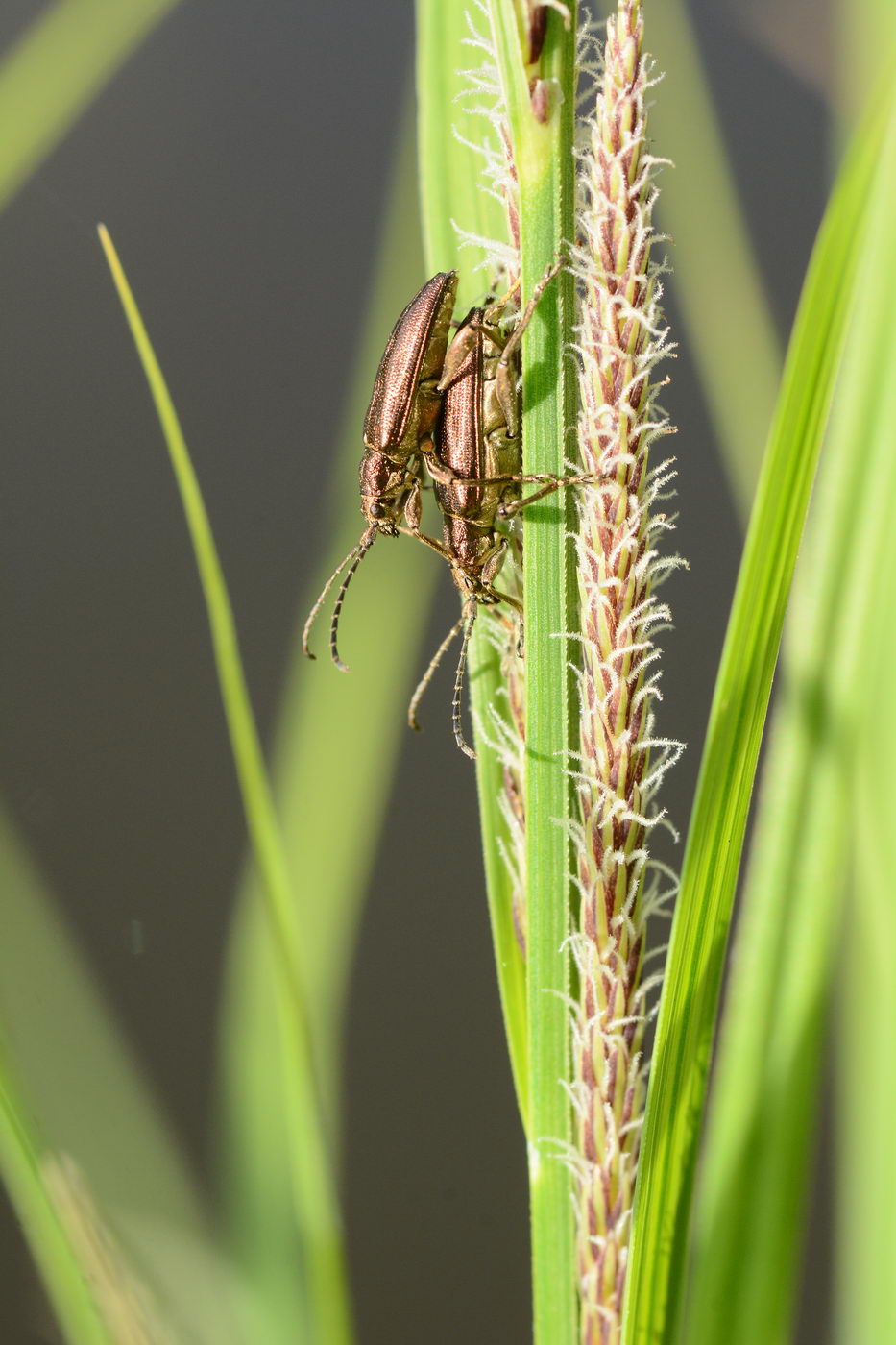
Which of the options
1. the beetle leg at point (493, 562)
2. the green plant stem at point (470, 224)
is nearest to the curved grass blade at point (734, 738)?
the green plant stem at point (470, 224)

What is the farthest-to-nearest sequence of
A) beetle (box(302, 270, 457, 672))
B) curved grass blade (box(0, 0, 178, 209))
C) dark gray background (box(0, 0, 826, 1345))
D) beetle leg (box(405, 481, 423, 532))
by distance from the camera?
dark gray background (box(0, 0, 826, 1345)) → curved grass blade (box(0, 0, 178, 209)) → beetle leg (box(405, 481, 423, 532)) → beetle (box(302, 270, 457, 672))

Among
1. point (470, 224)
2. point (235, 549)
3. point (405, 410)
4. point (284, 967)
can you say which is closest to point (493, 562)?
point (405, 410)

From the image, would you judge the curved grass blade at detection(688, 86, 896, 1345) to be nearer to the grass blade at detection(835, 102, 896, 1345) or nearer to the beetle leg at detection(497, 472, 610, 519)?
the grass blade at detection(835, 102, 896, 1345)

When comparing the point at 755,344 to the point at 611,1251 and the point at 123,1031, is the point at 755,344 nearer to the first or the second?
the point at 611,1251

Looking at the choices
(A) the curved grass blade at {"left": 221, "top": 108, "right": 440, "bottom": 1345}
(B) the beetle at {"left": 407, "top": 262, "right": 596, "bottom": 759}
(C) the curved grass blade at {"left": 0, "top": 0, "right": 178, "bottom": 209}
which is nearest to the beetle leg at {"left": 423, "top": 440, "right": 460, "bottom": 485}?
(B) the beetle at {"left": 407, "top": 262, "right": 596, "bottom": 759}

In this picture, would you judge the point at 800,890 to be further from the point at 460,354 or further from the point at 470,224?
the point at 470,224
